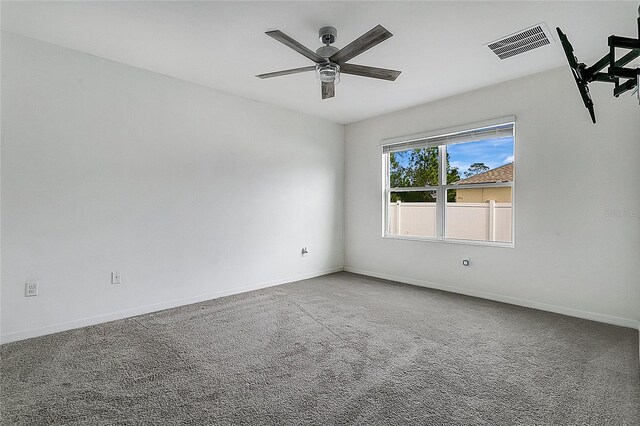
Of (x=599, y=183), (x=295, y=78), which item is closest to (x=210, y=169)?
(x=295, y=78)

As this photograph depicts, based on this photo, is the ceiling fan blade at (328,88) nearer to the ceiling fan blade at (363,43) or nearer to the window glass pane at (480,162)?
the ceiling fan blade at (363,43)

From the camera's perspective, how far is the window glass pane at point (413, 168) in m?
4.58

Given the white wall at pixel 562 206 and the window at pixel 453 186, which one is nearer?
the white wall at pixel 562 206

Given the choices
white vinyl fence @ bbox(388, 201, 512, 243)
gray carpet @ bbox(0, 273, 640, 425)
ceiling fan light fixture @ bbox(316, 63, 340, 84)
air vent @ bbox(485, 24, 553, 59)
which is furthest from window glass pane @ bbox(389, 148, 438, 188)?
ceiling fan light fixture @ bbox(316, 63, 340, 84)

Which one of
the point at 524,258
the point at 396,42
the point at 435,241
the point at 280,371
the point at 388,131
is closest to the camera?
the point at 280,371

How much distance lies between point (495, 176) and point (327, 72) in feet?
8.30

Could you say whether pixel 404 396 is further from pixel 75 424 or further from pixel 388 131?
pixel 388 131

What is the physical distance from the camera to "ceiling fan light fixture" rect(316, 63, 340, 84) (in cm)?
261

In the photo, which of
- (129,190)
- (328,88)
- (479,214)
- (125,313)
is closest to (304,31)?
(328,88)

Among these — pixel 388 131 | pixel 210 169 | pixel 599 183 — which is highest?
pixel 388 131

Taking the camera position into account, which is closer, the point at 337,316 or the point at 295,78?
the point at 337,316

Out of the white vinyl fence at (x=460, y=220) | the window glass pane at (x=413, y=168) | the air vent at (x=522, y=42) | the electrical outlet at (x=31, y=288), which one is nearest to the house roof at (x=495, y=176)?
the white vinyl fence at (x=460, y=220)

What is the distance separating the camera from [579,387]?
204 centimetres

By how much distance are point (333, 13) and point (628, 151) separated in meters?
2.93
